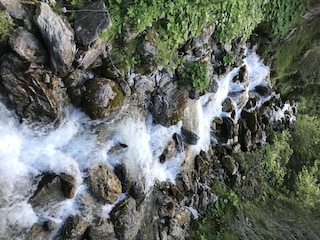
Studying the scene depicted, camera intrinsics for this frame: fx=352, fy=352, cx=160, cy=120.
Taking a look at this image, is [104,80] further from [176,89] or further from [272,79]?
[272,79]

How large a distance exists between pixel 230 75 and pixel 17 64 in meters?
6.41

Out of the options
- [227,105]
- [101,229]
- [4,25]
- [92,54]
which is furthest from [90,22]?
[227,105]

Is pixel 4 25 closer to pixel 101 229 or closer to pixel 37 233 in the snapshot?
pixel 37 233

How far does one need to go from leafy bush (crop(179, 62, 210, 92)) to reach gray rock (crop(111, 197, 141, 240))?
2.63 meters

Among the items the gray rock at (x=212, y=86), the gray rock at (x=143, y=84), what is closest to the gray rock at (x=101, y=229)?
the gray rock at (x=143, y=84)

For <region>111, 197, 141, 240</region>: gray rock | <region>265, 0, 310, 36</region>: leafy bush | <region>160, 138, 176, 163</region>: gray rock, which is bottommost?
<region>111, 197, 141, 240</region>: gray rock

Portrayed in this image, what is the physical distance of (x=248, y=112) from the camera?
10523 mm

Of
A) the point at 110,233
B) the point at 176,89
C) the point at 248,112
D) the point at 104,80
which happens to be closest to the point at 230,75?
the point at 248,112

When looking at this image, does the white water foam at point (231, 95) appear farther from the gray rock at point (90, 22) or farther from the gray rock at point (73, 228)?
the gray rock at point (90, 22)

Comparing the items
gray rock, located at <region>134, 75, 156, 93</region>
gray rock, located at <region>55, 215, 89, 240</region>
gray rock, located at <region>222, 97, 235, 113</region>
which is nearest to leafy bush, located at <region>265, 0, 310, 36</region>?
gray rock, located at <region>222, 97, 235, 113</region>

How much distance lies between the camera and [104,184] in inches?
241

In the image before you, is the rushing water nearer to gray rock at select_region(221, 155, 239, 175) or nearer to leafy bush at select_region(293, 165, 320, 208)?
gray rock at select_region(221, 155, 239, 175)

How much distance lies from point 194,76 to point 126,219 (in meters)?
3.19

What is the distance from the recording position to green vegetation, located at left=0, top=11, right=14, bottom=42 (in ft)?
14.8
